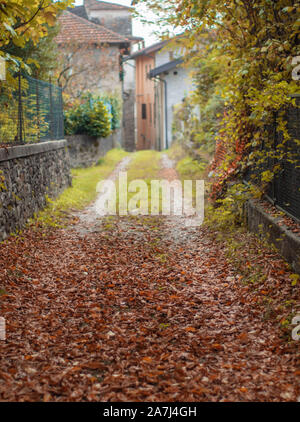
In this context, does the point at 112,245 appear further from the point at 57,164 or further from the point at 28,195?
the point at 57,164

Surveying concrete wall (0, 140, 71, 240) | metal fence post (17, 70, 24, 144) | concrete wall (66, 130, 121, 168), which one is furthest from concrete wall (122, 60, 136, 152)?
metal fence post (17, 70, 24, 144)

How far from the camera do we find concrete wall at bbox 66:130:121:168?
17.8 m

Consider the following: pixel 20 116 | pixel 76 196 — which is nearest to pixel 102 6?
pixel 76 196

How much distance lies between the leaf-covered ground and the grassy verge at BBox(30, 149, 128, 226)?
2029 mm

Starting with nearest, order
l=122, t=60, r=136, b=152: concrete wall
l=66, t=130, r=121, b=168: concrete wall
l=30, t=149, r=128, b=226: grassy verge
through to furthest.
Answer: l=30, t=149, r=128, b=226: grassy verge < l=66, t=130, r=121, b=168: concrete wall < l=122, t=60, r=136, b=152: concrete wall

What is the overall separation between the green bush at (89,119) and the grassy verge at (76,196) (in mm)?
1543

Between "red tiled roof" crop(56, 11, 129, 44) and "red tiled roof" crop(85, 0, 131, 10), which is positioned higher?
"red tiled roof" crop(85, 0, 131, 10)

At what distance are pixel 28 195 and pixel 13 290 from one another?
3880 mm

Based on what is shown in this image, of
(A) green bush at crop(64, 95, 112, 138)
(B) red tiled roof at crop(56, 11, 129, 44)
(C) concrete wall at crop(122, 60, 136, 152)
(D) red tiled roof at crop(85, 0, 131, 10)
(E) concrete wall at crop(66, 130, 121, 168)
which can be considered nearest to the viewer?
(E) concrete wall at crop(66, 130, 121, 168)

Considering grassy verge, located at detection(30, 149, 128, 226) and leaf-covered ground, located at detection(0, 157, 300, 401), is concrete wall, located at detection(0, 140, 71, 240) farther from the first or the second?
leaf-covered ground, located at detection(0, 157, 300, 401)

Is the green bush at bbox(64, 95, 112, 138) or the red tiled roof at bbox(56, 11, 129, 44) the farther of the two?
the red tiled roof at bbox(56, 11, 129, 44)

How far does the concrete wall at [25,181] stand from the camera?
25.1 feet

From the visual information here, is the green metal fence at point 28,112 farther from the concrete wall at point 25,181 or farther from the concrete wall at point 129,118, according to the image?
the concrete wall at point 129,118

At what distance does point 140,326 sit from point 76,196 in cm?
845
